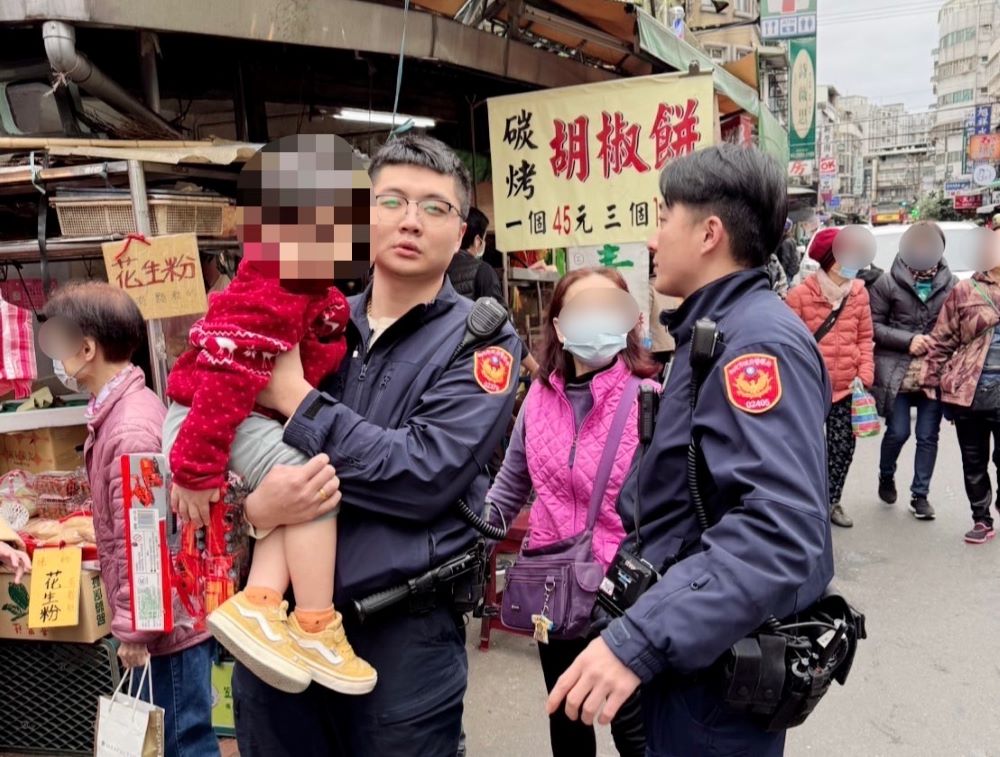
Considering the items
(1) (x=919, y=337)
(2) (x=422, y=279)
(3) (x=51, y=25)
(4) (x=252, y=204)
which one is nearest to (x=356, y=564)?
(2) (x=422, y=279)

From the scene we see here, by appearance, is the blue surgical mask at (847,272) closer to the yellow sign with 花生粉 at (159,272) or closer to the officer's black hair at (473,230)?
the officer's black hair at (473,230)

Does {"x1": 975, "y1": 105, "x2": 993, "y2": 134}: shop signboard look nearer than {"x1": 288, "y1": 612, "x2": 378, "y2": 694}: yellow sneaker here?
No

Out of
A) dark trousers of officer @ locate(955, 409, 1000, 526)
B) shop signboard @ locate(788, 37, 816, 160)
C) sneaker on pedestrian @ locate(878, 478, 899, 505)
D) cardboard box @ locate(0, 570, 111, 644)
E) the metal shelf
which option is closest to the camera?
cardboard box @ locate(0, 570, 111, 644)

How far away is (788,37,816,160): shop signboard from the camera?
16.5 meters

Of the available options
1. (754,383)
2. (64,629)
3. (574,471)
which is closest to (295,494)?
(754,383)

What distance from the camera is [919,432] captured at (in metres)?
5.88

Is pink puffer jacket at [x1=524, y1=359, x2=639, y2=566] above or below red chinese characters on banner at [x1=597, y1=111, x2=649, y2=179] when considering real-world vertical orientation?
below

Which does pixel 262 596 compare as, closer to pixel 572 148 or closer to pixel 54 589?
pixel 54 589

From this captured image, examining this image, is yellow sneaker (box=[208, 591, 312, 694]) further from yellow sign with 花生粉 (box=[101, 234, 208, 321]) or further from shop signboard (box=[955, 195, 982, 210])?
shop signboard (box=[955, 195, 982, 210])

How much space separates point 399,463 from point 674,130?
4.14 meters


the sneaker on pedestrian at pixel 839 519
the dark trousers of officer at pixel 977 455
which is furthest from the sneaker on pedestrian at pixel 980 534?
the sneaker on pedestrian at pixel 839 519

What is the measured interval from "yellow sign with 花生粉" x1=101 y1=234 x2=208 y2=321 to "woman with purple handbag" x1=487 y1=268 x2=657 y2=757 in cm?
177

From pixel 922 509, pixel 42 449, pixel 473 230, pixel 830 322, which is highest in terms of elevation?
pixel 473 230

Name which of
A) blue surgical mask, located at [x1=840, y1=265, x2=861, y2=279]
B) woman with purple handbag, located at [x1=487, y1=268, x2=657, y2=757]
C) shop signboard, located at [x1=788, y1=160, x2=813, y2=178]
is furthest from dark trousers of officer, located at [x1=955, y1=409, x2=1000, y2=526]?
shop signboard, located at [x1=788, y1=160, x2=813, y2=178]
